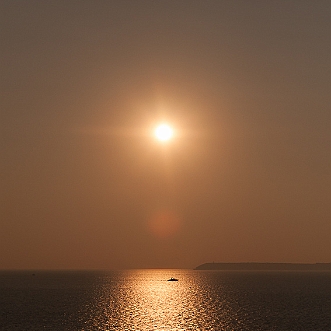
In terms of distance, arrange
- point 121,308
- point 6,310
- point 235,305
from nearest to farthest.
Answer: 1. point 6,310
2. point 121,308
3. point 235,305

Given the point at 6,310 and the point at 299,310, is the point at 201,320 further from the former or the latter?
the point at 6,310

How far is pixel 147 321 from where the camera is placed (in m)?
121

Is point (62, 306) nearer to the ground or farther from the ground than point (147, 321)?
farther from the ground

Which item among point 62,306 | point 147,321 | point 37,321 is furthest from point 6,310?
point 147,321

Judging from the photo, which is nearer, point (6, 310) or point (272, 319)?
point (272, 319)

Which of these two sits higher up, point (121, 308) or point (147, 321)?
point (121, 308)

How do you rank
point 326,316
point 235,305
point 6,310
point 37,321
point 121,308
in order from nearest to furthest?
point 37,321, point 326,316, point 6,310, point 121,308, point 235,305

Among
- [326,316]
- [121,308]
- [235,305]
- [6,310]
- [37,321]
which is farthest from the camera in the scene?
[235,305]

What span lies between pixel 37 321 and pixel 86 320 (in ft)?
37.4

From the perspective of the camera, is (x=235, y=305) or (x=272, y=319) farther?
(x=235, y=305)

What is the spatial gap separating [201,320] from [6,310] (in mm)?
58246

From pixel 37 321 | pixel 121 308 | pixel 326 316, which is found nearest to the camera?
pixel 37 321

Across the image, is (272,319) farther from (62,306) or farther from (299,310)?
(62,306)

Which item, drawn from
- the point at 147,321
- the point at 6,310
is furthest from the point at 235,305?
the point at 6,310
